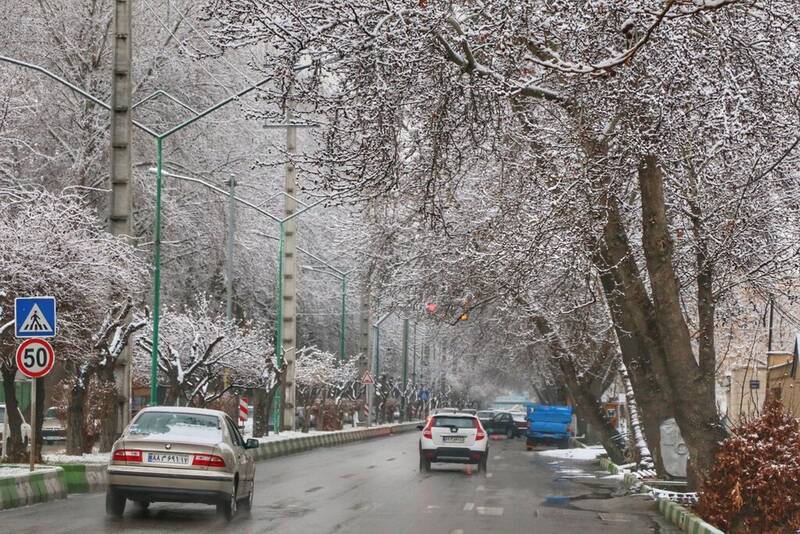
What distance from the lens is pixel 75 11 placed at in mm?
35594

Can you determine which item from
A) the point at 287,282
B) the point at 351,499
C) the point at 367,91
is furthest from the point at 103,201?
the point at 367,91

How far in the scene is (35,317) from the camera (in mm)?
19844

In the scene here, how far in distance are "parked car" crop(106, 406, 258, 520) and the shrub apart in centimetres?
586

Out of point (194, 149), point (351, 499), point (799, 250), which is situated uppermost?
point (194, 149)

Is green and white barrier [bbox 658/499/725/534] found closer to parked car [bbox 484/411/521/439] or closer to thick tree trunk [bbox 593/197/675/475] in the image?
thick tree trunk [bbox 593/197/675/475]

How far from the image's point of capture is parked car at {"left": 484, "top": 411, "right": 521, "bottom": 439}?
243ft

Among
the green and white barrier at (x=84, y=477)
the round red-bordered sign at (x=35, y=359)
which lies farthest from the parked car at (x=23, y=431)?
the round red-bordered sign at (x=35, y=359)

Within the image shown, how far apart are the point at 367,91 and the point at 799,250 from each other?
7591mm

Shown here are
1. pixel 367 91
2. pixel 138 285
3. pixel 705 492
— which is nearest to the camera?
pixel 367 91

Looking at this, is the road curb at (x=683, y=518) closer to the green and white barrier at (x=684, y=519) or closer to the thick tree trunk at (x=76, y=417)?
the green and white barrier at (x=684, y=519)

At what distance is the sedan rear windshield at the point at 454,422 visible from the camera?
33656 mm

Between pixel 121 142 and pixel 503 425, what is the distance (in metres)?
52.2

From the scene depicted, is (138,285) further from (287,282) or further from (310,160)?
(287,282)

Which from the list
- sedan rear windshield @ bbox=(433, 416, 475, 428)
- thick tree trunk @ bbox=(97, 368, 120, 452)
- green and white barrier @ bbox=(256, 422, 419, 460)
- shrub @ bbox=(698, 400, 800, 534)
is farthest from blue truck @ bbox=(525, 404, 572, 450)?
shrub @ bbox=(698, 400, 800, 534)
